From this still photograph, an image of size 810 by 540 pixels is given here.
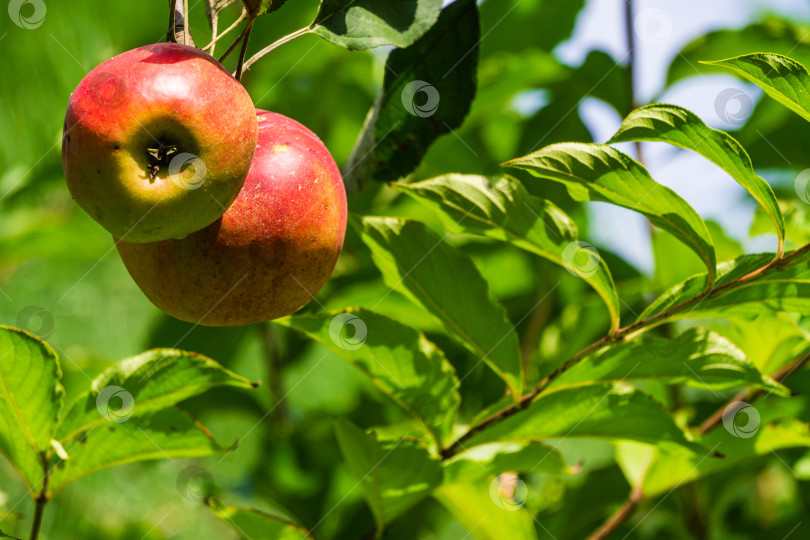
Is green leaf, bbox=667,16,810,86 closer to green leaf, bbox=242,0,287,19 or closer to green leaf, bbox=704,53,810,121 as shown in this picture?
green leaf, bbox=704,53,810,121

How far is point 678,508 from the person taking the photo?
119 centimetres

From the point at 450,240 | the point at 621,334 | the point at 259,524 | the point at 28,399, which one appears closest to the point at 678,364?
the point at 621,334

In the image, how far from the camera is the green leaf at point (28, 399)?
2.23 ft

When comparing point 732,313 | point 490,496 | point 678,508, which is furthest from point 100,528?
point 732,313

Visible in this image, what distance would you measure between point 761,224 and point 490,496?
1.68 feet

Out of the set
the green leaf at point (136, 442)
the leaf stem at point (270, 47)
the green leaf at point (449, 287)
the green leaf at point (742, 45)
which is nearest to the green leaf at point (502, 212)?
the green leaf at point (449, 287)

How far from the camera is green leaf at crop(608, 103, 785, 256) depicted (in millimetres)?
590

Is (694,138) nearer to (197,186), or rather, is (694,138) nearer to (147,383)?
(197,186)

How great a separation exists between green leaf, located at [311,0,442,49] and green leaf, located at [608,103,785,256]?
0.21 m

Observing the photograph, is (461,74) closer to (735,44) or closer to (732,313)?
(732,313)

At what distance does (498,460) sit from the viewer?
32.4 inches

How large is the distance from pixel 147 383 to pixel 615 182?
476 millimetres

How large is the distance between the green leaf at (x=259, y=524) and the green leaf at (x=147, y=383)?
0.14 metres

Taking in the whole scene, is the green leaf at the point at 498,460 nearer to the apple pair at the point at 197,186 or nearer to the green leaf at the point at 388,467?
the green leaf at the point at 388,467
